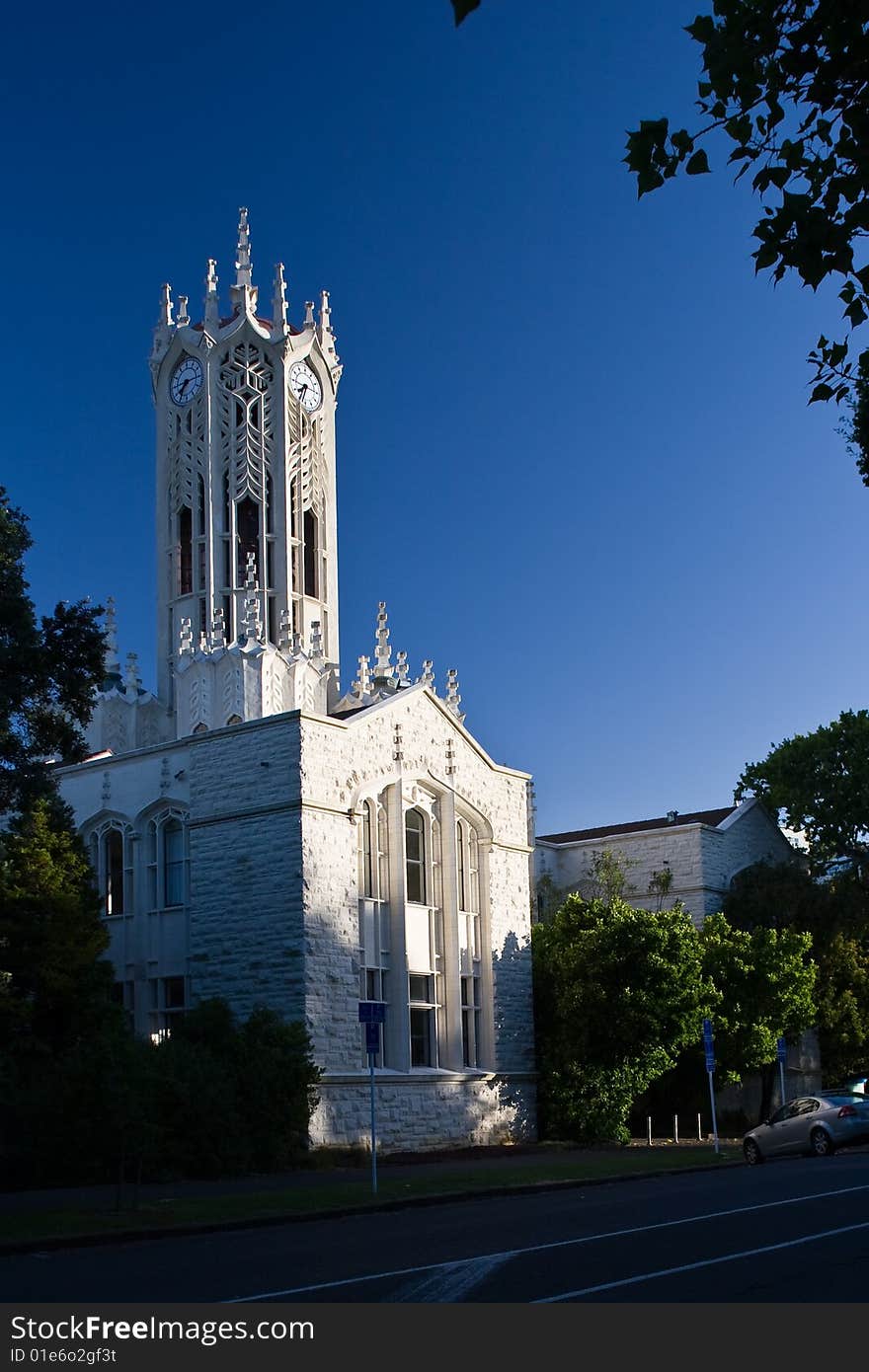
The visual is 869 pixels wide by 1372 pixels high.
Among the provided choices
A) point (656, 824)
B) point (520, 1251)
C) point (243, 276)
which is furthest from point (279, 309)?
point (520, 1251)

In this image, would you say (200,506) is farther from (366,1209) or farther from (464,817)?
(366,1209)

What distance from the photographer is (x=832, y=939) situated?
46.7 metres

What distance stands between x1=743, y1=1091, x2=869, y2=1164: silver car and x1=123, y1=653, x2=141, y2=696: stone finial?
91.9 feet

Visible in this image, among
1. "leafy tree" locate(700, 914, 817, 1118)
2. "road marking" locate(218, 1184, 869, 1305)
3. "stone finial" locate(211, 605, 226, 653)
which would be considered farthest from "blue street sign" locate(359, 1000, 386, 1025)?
"stone finial" locate(211, 605, 226, 653)

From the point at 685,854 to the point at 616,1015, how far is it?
10.9 m

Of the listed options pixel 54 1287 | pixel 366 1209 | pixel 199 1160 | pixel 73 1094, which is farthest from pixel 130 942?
pixel 54 1287

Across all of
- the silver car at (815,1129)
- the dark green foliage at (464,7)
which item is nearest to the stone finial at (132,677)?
the silver car at (815,1129)

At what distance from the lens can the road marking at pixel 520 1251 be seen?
38.6 ft

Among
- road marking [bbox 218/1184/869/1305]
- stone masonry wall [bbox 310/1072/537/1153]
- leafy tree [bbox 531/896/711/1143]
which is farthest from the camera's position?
leafy tree [bbox 531/896/711/1143]

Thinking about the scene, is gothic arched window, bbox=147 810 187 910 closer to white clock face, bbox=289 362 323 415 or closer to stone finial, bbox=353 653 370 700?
stone finial, bbox=353 653 370 700

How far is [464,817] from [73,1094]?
51.9 feet

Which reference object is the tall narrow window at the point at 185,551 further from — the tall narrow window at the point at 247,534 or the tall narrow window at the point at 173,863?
the tall narrow window at the point at 173,863

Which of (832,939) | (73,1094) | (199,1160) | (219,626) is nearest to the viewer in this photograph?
(73,1094)

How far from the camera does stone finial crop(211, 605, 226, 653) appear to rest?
4931 cm
